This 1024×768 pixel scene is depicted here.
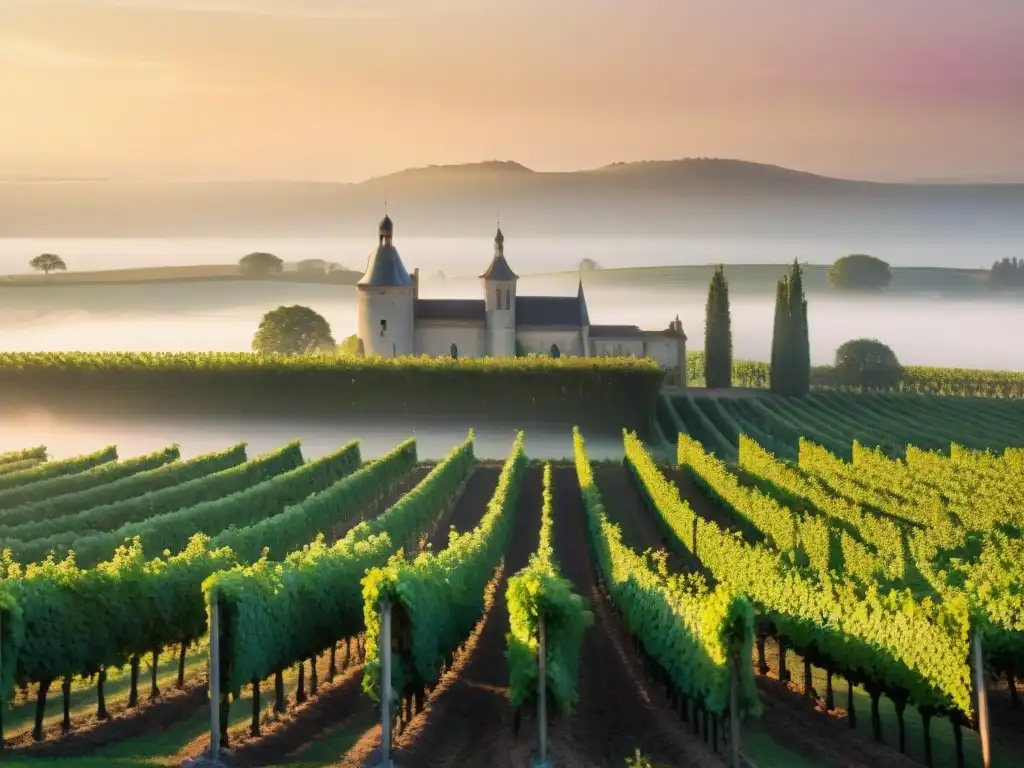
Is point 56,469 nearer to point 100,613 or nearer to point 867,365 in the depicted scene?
point 100,613

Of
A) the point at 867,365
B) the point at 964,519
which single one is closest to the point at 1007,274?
the point at 867,365

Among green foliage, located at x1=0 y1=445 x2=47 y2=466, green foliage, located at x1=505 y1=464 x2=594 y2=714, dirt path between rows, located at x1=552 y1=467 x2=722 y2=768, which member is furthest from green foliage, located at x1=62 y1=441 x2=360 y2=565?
green foliage, located at x1=505 y1=464 x2=594 y2=714

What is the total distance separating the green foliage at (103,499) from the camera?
3403cm

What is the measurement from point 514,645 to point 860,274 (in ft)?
577

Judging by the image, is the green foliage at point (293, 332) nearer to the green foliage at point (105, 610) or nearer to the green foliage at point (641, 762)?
the green foliage at point (105, 610)

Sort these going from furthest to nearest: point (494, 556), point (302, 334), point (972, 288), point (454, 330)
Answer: point (972, 288), point (302, 334), point (454, 330), point (494, 556)

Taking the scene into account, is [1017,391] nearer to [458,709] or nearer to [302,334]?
[302,334]

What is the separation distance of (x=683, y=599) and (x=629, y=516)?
21269 millimetres

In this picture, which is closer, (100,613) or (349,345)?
(100,613)

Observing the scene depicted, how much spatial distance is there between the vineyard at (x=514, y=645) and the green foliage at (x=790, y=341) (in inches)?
1966

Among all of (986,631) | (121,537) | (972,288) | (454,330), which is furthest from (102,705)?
(972,288)

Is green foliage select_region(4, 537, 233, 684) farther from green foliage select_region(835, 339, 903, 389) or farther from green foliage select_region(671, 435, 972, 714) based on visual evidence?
green foliage select_region(835, 339, 903, 389)

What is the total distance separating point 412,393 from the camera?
67312 mm

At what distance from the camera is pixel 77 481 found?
4238cm
